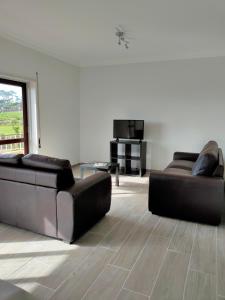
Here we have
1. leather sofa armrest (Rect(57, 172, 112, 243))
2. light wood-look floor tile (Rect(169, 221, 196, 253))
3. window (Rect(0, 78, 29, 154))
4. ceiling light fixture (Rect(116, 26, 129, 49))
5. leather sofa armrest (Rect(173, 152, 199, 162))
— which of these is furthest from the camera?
leather sofa armrest (Rect(173, 152, 199, 162))

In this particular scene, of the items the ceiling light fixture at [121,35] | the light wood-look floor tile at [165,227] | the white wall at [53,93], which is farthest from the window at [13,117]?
the light wood-look floor tile at [165,227]

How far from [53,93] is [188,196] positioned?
3.65 meters

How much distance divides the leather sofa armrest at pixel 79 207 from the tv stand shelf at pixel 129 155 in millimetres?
2482

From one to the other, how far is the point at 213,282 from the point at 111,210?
166cm

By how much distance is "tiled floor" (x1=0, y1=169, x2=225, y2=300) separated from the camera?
70.5 inches

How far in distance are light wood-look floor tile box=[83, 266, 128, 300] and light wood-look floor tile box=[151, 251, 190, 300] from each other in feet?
0.95

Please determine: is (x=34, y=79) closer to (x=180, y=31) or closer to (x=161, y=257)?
(x=180, y=31)

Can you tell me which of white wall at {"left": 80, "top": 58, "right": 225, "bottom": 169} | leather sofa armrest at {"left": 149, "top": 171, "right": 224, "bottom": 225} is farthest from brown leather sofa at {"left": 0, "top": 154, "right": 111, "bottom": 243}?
white wall at {"left": 80, "top": 58, "right": 225, "bottom": 169}

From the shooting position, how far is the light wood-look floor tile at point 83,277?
A: 1.74 meters

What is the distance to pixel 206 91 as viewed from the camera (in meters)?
4.78

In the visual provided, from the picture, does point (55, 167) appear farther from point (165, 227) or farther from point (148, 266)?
point (165, 227)

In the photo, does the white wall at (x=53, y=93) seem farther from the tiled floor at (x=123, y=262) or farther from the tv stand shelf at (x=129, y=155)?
the tiled floor at (x=123, y=262)

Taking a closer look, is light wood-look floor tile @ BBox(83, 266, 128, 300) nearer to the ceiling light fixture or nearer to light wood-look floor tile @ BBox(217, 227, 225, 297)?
light wood-look floor tile @ BBox(217, 227, 225, 297)

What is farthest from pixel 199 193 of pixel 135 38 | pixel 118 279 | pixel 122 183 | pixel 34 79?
pixel 34 79
